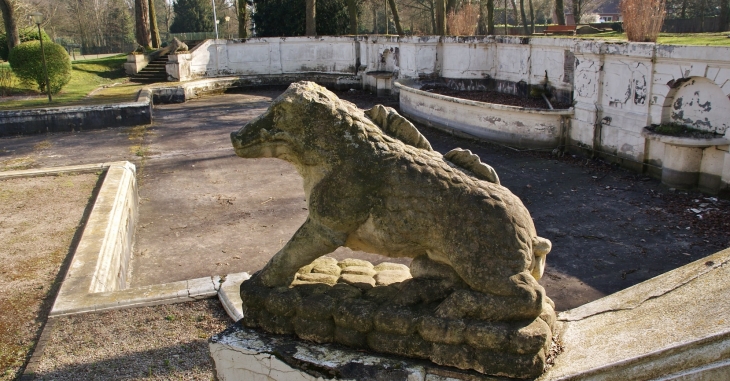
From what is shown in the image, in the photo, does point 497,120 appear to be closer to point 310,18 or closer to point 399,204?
point 399,204

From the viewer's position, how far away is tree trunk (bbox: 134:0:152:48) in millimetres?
26005

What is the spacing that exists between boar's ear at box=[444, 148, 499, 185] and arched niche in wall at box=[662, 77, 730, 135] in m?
7.04

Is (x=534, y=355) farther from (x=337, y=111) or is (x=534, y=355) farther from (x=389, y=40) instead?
(x=389, y=40)

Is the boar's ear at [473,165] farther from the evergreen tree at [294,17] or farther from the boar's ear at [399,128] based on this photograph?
the evergreen tree at [294,17]

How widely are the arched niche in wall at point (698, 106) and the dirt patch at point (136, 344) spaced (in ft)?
26.2

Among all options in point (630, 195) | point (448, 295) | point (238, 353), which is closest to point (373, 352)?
point (448, 295)

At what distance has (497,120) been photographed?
41.8 feet

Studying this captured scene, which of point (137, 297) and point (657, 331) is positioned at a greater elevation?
point (657, 331)

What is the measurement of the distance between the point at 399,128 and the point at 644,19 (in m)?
9.39

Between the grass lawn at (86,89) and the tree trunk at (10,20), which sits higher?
the tree trunk at (10,20)

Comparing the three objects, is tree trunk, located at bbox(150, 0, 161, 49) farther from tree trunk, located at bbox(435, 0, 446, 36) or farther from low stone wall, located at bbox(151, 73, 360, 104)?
tree trunk, located at bbox(435, 0, 446, 36)

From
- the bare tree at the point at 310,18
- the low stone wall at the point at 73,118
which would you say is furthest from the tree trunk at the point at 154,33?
the low stone wall at the point at 73,118

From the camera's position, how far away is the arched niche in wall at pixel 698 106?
8.86 meters

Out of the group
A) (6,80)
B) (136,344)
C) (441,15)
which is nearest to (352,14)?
(441,15)
